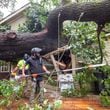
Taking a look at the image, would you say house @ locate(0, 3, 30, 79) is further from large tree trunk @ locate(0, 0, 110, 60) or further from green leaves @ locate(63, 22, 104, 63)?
large tree trunk @ locate(0, 0, 110, 60)

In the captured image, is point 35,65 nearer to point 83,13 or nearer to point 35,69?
point 35,69

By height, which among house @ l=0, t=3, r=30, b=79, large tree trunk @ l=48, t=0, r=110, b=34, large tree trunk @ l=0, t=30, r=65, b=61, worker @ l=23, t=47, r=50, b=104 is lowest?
worker @ l=23, t=47, r=50, b=104

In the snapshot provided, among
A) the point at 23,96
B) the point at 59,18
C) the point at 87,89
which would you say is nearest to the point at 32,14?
the point at 87,89

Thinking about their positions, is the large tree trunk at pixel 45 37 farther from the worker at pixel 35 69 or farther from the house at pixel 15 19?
the house at pixel 15 19

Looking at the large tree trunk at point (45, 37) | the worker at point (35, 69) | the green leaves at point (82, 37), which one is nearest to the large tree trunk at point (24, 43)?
the large tree trunk at point (45, 37)

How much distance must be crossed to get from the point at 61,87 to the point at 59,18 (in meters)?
5.16

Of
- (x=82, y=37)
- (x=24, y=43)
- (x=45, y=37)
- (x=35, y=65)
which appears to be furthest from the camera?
(x=82, y=37)

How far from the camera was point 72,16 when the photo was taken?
8.80 metres

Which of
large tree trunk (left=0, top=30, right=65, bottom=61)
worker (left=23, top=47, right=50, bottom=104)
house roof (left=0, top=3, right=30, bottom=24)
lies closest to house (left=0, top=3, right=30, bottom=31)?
house roof (left=0, top=3, right=30, bottom=24)

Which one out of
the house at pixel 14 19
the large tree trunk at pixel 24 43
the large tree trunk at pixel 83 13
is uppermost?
the house at pixel 14 19

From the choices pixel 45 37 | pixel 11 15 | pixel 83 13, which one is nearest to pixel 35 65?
pixel 45 37

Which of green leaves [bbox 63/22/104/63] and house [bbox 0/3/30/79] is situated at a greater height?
house [bbox 0/3/30/79]

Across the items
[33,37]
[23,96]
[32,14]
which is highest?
[32,14]

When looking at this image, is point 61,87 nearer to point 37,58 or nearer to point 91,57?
point 91,57
